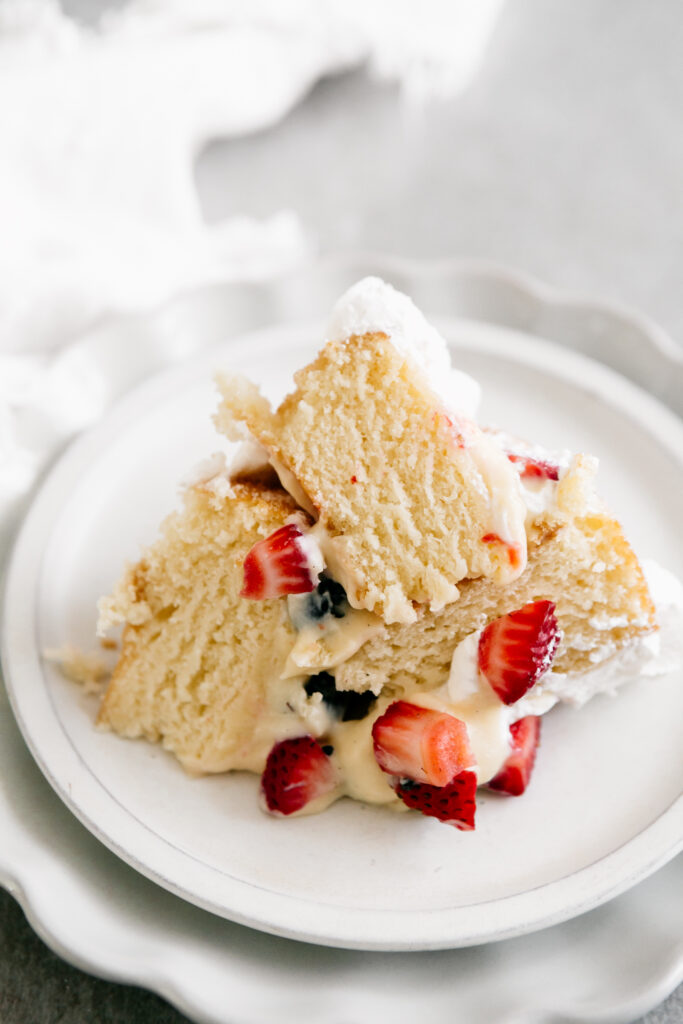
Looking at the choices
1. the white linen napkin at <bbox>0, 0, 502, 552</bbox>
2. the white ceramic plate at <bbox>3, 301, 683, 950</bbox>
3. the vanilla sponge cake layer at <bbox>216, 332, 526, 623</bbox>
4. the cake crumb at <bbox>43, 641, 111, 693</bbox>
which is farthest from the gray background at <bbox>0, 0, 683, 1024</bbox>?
the cake crumb at <bbox>43, 641, 111, 693</bbox>

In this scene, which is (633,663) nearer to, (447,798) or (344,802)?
(447,798)

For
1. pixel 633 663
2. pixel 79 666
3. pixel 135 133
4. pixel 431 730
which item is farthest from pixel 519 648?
pixel 135 133

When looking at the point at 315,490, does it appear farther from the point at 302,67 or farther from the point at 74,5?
the point at 74,5

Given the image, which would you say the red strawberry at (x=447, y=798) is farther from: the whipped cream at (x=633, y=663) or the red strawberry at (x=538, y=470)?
the red strawberry at (x=538, y=470)

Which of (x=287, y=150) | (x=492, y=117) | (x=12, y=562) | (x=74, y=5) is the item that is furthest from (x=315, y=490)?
(x=74, y=5)

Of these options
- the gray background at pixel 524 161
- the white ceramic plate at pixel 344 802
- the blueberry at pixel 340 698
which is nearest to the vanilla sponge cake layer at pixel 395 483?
the blueberry at pixel 340 698

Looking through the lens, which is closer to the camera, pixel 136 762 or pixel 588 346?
pixel 136 762

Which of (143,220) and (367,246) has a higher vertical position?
(367,246)
